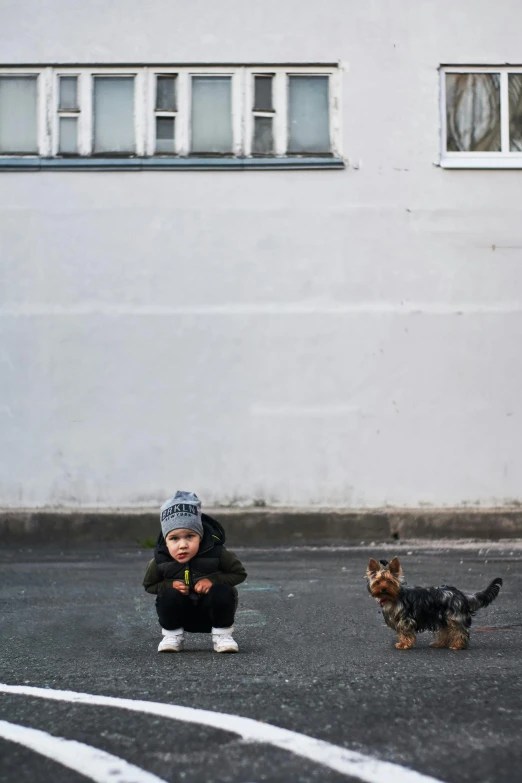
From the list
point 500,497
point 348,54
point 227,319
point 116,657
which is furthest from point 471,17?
point 116,657

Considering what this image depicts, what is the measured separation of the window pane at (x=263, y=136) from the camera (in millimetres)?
14586

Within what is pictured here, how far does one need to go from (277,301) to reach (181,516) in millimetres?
7886

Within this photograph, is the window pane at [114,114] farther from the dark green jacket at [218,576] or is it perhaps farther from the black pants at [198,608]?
the black pants at [198,608]

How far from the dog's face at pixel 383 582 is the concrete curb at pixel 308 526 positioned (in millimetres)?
7238

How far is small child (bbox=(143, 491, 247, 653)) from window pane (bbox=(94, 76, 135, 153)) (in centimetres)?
870

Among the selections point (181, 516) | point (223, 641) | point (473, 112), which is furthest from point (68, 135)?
point (223, 641)

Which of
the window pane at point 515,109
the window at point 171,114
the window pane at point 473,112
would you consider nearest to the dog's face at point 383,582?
the window at point 171,114

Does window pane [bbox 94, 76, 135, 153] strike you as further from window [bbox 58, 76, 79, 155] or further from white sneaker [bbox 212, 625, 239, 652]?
white sneaker [bbox 212, 625, 239, 652]

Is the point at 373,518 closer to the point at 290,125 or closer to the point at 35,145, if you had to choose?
the point at 290,125

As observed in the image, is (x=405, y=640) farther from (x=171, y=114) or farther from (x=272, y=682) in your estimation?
(x=171, y=114)

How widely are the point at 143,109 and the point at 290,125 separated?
69.5 inches

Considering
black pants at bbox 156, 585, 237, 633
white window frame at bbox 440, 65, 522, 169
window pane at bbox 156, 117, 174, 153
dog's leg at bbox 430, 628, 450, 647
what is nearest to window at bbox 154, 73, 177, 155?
window pane at bbox 156, 117, 174, 153

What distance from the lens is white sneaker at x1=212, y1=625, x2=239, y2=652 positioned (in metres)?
6.71

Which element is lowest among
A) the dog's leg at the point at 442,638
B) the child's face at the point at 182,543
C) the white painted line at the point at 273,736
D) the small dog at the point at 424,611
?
the white painted line at the point at 273,736
